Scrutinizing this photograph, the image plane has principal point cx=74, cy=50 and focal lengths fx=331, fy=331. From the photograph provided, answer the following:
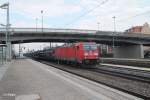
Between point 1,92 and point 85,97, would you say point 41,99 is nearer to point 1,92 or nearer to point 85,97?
point 85,97

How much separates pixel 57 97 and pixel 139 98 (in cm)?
343

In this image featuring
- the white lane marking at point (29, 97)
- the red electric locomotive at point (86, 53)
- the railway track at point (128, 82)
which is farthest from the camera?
the red electric locomotive at point (86, 53)

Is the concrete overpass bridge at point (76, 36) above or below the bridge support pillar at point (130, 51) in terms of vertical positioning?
above

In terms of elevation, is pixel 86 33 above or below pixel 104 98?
above

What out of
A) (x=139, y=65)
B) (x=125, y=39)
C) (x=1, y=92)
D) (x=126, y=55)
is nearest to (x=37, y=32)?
(x=125, y=39)

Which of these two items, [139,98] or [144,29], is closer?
[139,98]

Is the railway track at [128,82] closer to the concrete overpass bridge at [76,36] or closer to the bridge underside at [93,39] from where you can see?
the concrete overpass bridge at [76,36]

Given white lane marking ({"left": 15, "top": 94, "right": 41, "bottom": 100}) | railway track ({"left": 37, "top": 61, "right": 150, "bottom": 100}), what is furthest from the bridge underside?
white lane marking ({"left": 15, "top": 94, "right": 41, "bottom": 100})

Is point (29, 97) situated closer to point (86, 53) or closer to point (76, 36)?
point (86, 53)

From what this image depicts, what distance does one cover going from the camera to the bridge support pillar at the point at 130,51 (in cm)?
9338

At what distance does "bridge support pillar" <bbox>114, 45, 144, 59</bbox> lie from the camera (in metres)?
93.4

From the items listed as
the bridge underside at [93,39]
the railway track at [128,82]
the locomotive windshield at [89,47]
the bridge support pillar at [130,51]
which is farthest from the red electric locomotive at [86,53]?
the bridge support pillar at [130,51]

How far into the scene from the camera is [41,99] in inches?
537

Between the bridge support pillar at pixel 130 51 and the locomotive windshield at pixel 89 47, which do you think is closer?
the locomotive windshield at pixel 89 47
